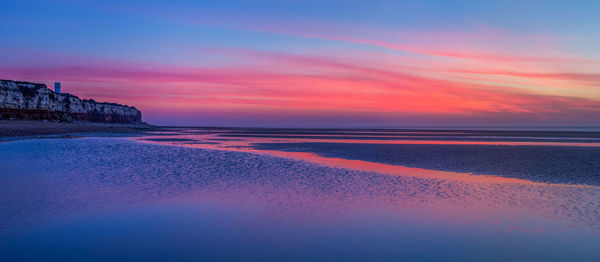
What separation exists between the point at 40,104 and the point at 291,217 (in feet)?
276

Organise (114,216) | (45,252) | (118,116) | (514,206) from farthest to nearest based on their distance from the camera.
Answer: (118,116) → (514,206) → (114,216) → (45,252)

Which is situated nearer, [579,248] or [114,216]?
[579,248]

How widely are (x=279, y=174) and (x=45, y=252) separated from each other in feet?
30.5

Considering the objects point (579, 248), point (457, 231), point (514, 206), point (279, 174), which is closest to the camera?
point (579, 248)

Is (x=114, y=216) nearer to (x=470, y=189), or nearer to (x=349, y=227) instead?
(x=349, y=227)

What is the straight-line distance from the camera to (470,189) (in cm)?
1158

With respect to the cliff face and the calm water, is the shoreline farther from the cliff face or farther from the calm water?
the calm water

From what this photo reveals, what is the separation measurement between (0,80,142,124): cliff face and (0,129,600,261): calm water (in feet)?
218

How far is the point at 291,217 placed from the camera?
8.00 m

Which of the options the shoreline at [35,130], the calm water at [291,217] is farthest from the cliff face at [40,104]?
the calm water at [291,217]

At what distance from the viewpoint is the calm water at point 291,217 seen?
5891 millimetres

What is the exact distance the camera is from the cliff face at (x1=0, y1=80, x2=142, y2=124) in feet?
214

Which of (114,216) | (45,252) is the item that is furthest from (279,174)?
(45,252)

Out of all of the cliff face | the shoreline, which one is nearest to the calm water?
the shoreline
